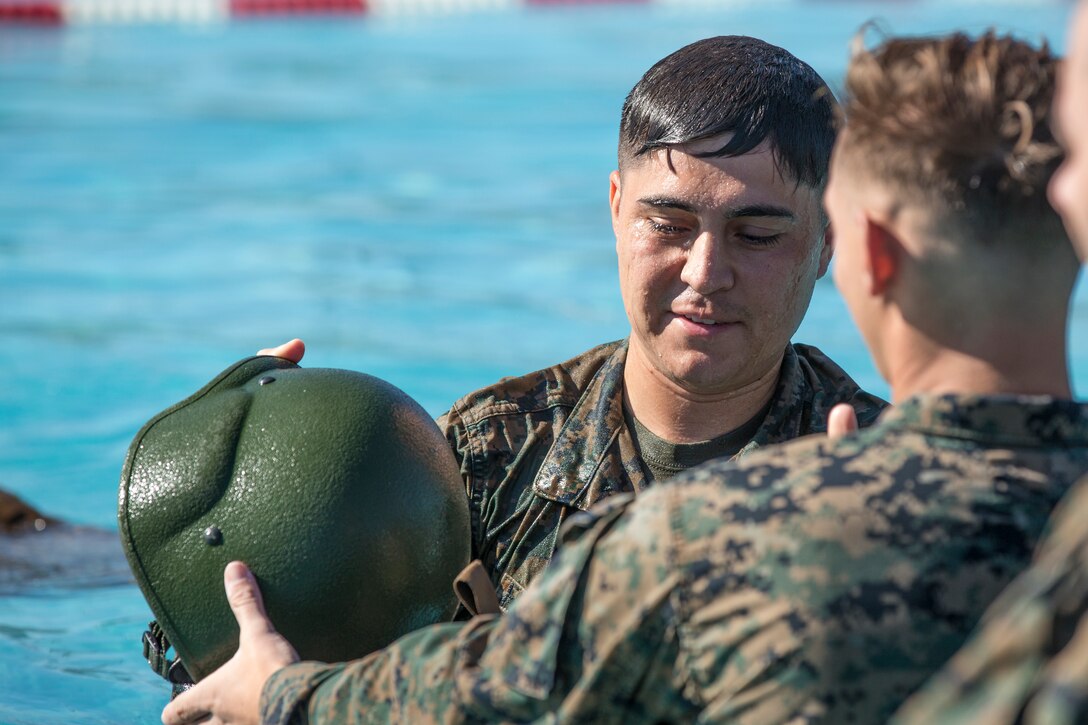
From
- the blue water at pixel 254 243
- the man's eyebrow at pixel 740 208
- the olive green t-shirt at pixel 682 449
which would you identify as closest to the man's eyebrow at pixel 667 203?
the man's eyebrow at pixel 740 208

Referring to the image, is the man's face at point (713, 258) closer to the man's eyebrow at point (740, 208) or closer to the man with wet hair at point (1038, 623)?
the man's eyebrow at point (740, 208)

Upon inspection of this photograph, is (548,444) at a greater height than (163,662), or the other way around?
(548,444)

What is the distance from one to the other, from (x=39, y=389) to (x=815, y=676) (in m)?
7.83

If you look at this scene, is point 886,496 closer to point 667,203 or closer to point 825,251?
point 667,203

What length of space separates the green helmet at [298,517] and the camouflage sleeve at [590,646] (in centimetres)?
76

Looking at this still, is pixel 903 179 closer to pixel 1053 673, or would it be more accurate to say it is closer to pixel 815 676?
pixel 815 676

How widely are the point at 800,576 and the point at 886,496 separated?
14cm

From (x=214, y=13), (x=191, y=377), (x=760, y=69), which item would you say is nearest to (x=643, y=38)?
(x=214, y=13)

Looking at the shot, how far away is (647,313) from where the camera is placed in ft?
11.1

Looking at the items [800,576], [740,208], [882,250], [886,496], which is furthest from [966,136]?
[740,208]

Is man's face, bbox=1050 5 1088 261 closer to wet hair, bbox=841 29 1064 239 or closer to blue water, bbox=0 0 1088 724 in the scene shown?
wet hair, bbox=841 29 1064 239

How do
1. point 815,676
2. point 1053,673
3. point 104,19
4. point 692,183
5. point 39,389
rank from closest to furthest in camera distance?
point 1053,673
point 815,676
point 692,183
point 39,389
point 104,19

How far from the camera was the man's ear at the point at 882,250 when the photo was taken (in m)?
1.97

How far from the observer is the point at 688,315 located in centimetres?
335
